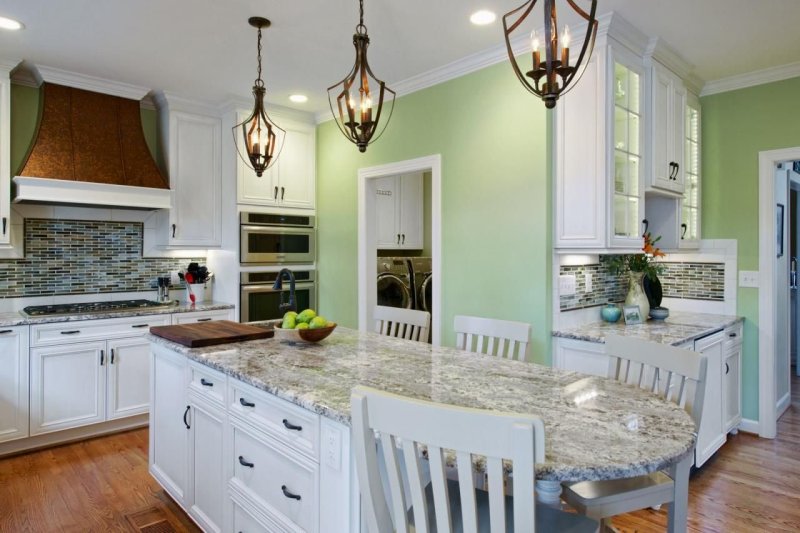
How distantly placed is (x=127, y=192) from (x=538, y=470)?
12.0 ft

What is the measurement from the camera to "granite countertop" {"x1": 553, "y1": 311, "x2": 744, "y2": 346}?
286 centimetres

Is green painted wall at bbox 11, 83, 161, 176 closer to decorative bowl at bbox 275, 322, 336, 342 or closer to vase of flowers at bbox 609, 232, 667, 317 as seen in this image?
decorative bowl at bbox 275, 322, 336, 342

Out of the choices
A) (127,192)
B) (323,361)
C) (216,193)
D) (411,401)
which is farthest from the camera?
(216,193)

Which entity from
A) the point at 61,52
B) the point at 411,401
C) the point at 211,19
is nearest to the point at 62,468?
the point at 61,52

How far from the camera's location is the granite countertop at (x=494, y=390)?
115 cm

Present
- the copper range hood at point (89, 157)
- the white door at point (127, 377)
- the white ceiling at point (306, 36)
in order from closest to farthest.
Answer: the white ceiling at point (306, 36)
the copper range hood at point (89, 157)
the white door at point (127, 377)

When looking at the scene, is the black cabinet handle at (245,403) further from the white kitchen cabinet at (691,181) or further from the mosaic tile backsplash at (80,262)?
the white kitchen cabinet at (691,181)

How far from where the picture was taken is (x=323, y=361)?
2.04 m

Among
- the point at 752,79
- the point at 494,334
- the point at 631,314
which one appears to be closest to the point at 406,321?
the point at 494,334

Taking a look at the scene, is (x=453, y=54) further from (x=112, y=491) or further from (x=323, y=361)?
(x=112, y=491)

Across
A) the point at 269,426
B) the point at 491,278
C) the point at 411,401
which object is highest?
the point at 491,278

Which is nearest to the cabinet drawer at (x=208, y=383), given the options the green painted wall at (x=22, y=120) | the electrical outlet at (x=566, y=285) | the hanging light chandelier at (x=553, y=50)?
the hanging light chandelier at (x=553, y=50)

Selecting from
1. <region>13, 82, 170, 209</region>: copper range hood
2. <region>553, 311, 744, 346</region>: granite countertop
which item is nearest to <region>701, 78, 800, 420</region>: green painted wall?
<region>553, 311, 744, 346</region>: granite countertop

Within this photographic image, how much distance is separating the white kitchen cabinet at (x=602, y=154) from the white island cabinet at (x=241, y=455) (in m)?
Answer: 2.00
